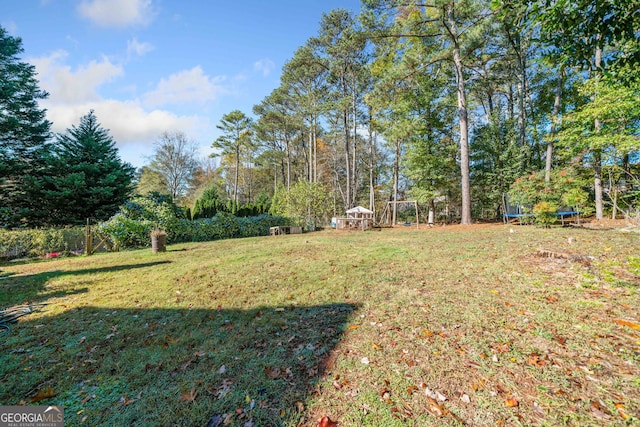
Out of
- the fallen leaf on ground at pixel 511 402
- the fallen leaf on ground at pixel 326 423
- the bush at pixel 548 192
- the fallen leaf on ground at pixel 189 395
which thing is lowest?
the fallen leaf on ground at pixel 189 395

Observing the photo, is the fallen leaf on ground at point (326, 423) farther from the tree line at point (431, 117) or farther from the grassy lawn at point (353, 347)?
the tree line at point (431, 117)

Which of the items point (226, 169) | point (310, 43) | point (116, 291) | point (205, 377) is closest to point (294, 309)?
point (205, 377)

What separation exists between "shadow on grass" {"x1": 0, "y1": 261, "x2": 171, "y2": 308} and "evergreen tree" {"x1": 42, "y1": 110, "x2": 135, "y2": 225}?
9.00 metres

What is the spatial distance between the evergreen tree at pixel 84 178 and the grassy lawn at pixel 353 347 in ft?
38.2

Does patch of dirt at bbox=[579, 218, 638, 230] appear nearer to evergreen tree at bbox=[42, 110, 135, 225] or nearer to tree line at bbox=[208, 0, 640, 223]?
tree line at bbox=[208, 0, 640, 223]

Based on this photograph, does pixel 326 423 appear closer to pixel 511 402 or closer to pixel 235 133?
pixel 511 402

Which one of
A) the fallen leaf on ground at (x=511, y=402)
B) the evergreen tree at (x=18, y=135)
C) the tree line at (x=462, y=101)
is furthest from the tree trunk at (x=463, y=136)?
the evergreen tree at (x=18, y=135)

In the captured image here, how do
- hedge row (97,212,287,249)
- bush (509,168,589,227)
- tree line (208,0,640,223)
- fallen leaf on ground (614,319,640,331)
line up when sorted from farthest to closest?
hedge row (97,212,287,249)
tree line (208,0,640,223)
bush (509,168,589,227)
fallen leaf on ground (614,319,640,331)

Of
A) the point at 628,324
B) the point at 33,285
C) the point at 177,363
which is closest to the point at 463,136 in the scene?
the point at 628,324

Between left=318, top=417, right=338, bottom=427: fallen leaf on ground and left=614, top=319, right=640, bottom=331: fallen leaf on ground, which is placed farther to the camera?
left=614, top=319, right=640, bottom=331: fallen leaf on ground

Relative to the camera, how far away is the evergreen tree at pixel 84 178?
1343cm

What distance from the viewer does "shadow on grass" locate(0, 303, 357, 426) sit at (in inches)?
75.2

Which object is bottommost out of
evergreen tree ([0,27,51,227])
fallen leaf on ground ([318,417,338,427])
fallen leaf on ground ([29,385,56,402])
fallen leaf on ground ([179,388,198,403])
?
fallen leaf on ground ([29,385,56,402])

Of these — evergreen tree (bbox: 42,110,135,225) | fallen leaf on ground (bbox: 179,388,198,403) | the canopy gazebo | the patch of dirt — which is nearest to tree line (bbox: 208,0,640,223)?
the patch of dirt
